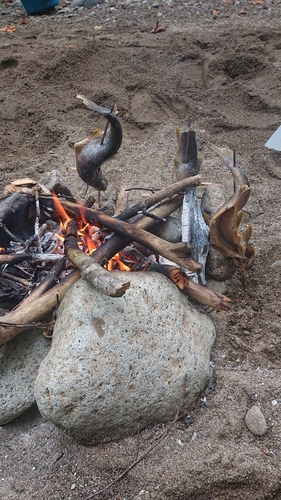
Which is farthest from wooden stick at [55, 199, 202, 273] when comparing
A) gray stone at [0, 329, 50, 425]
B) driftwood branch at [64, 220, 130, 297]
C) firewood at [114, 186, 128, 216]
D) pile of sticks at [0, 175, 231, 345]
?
gray stone at [0, 329, 50, 425]

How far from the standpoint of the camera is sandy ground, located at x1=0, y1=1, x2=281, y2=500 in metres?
1.77

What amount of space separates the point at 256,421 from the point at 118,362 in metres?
0.60

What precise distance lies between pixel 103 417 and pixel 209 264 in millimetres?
1003

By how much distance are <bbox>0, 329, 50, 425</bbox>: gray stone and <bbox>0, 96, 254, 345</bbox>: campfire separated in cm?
10

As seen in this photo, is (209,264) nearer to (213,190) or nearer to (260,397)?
(213,190)

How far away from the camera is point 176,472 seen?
1.75 m

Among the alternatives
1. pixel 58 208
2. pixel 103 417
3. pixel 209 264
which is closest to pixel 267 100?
pixel 209 264

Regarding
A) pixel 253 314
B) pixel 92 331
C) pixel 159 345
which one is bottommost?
pixel 253 314

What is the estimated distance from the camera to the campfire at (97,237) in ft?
6.55

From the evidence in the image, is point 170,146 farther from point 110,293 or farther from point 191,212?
point 110,293

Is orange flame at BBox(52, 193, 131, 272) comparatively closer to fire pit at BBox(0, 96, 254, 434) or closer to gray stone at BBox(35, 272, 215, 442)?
fire pit at BBox(0, 96, 254, 434)

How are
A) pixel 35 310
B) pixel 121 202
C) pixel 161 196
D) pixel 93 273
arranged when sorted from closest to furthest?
pixel 93 273
pixel 35 310
pixel 161 196
pixel 121 202

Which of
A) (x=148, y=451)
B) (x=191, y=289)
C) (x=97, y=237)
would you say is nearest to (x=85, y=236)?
(x=97, y=237)

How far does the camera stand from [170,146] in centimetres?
376
